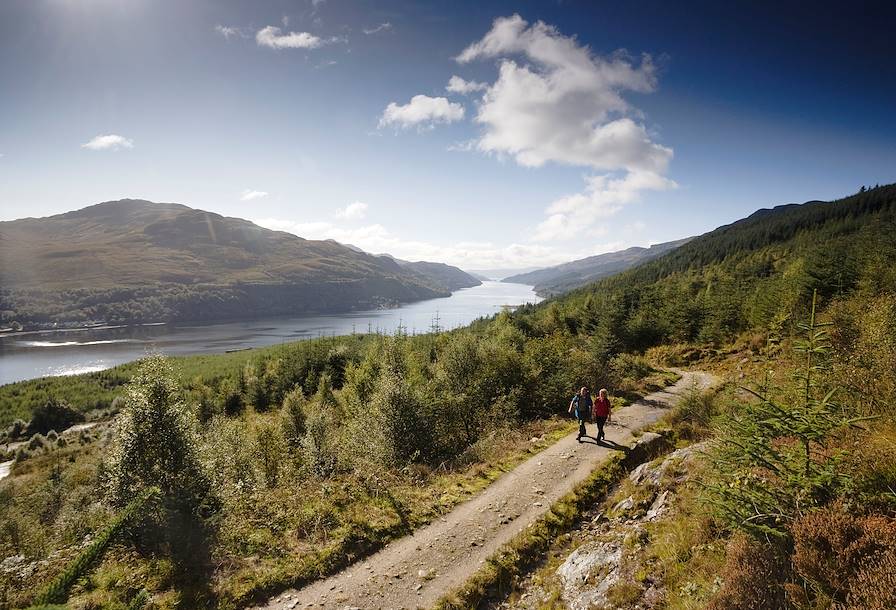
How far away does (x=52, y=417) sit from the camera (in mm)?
62594

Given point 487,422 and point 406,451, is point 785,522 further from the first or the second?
point 487,422

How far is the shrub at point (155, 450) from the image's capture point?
1216cm

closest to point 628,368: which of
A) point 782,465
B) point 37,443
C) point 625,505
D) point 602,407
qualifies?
point 602,407

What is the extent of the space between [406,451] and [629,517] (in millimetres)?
11080

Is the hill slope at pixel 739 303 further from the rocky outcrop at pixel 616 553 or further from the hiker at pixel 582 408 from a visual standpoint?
the rocky outcrop at pixel 616 553

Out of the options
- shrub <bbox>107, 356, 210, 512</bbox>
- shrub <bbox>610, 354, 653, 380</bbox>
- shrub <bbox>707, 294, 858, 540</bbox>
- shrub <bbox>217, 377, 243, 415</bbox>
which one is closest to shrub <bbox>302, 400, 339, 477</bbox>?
shrub <bbox>107, 356, 210, 512</bbox>

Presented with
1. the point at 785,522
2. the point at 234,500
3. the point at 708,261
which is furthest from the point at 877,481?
the point at 708,261

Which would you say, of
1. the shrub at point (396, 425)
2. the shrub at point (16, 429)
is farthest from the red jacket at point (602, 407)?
the shrub at point (16, 429)

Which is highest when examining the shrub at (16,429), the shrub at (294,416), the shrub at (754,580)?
the shrub at (754,580)

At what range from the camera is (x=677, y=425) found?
17.0m

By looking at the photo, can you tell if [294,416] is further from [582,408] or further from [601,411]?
[601,411]

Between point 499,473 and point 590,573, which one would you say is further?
point 499,473

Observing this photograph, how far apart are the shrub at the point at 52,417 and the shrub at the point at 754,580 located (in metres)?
88.6

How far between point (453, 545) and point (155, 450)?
33.2 ft
